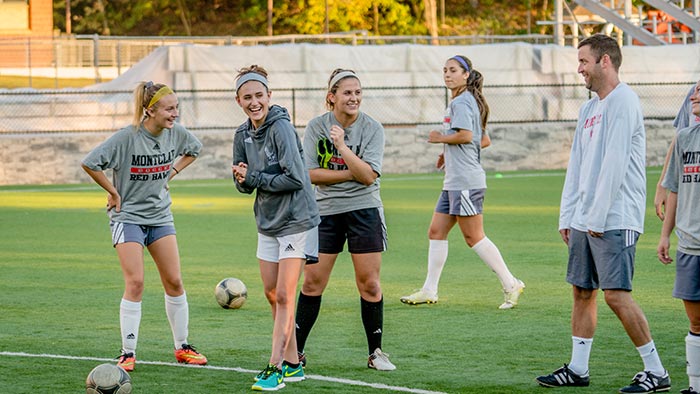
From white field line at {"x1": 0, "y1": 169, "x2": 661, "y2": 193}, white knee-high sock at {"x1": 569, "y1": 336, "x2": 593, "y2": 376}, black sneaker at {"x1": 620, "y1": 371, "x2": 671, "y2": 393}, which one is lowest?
white field line at {"x1": 0, "y1": 169, "x2": 661, "y2": 193}

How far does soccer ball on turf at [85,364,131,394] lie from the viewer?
693 cm

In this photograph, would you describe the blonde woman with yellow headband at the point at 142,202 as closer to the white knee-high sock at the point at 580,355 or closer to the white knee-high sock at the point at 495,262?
the white knee-high sock at the point at 580,355

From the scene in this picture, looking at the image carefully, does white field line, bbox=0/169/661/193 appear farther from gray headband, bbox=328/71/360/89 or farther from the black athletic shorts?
gray headband, bbox=328/71/360/89

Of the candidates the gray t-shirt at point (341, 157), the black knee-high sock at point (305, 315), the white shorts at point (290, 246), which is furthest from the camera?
the black knee-high sock at point (305, 315)

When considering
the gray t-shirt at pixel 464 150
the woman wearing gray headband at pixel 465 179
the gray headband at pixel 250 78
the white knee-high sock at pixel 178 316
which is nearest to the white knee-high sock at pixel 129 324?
the white knee-high sock at pixel 178 316

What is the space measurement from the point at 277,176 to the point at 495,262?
3.74 m

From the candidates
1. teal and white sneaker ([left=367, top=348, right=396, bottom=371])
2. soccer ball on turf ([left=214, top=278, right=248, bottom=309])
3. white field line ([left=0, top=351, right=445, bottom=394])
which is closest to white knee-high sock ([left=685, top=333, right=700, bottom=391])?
white field line ([left=0, top=351, right=445, bottom=394])

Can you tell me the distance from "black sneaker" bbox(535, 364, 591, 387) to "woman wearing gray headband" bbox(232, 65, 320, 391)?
1509 mm

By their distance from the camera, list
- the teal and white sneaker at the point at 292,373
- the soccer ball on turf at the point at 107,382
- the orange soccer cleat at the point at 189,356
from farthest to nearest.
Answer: the orange soccer cleat at the point at 189,356, the teal and white sneaker at the point at 292,373, the soccer ball on turf at the point at 107,382

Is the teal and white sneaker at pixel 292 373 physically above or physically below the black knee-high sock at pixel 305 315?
below

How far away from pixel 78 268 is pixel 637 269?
227 inches

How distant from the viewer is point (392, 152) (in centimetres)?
2711

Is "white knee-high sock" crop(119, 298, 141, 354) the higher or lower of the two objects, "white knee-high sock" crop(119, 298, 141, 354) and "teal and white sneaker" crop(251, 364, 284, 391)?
the higher

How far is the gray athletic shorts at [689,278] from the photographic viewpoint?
6.62 metres
